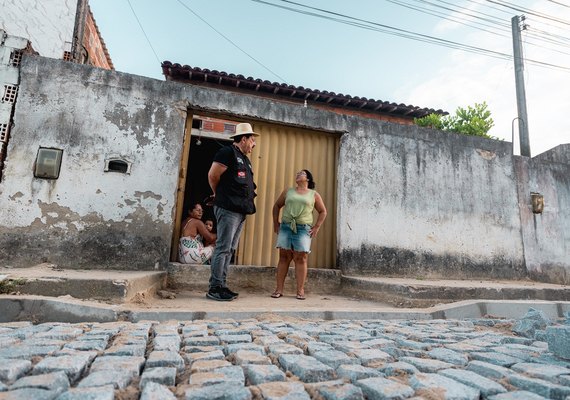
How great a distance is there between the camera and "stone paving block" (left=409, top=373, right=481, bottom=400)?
4.04ft

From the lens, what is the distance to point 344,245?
527 centimetres

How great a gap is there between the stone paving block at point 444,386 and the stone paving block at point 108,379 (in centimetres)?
106

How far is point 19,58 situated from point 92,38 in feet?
16.0

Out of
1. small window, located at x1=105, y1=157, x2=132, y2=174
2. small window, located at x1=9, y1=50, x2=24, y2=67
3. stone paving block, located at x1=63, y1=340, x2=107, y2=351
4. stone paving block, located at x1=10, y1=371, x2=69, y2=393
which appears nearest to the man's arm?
small window, located at x1=105, y1=157, x2=132, y2=174

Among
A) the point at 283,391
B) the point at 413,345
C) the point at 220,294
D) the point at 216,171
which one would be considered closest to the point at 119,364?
the point at 283,391

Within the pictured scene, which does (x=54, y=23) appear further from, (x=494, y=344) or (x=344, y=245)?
(x=494, y=344)

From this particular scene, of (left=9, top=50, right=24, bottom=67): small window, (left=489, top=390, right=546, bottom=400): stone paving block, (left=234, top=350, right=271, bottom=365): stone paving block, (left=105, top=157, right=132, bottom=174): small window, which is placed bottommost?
(left=234, top=350, right=271, bottom=365): stone paving block

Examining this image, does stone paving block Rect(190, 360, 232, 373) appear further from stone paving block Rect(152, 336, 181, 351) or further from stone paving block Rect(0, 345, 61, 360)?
stone paving block Rect(0, 345, 61, 360)

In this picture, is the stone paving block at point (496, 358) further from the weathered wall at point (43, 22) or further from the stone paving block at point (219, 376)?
the weathered wall at point (43, 22)

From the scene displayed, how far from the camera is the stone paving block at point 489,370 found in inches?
58.6

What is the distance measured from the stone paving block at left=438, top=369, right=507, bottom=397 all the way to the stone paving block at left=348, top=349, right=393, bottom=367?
0.27 meters

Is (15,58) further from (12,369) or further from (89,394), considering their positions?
(89,394)

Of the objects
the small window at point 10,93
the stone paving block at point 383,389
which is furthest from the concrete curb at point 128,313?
the small window at point 10,93

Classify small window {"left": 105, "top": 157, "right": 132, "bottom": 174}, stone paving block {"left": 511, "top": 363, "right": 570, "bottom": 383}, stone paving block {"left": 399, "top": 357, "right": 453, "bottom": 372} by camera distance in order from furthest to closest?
1. small window {"left": 105, "top": 157, "right": 132, "bottom": 174}
2. stone paving block {"left": 399, "top": 357, "right": 453, "bottom": 372}
3. stone paving block {"left": 511, "top": 363, "right": 570, "bottom": 383}
